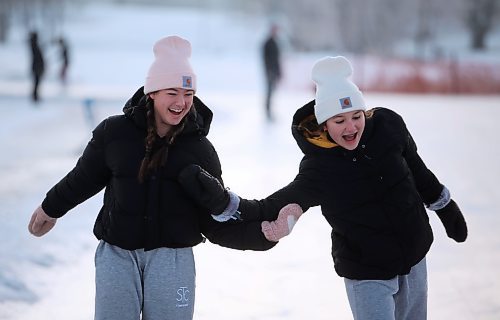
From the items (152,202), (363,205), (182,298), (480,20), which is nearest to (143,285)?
(182,298)

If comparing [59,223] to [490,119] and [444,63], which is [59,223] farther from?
[444,63]

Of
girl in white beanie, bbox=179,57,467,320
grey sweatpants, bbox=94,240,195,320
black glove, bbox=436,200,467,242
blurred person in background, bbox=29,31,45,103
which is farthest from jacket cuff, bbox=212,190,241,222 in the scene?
blurred person in background, bbox=29,31,45,103

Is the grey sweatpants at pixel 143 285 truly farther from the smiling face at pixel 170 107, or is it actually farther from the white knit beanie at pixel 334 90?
the white knit beanie at pixel 334 90

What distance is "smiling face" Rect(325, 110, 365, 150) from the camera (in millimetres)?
2787

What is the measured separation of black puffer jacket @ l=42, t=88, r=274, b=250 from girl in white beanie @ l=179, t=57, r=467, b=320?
12 cm

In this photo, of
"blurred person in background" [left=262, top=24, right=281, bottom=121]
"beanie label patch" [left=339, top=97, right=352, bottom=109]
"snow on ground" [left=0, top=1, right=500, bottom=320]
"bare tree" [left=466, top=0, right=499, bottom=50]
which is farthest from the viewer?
"bare tree" [left=466, top=0, right=499, bottom=50]

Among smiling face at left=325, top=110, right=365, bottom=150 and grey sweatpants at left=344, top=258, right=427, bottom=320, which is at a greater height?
smiling face at left=325, top=110, right=365, bottom=150

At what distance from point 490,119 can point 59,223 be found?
1080 cm

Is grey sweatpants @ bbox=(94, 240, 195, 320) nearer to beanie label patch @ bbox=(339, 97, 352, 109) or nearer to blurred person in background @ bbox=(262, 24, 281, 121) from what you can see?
beanie label patch @ bbox=(339, 97, 352, 109)

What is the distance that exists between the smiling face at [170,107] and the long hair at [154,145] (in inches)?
0.9

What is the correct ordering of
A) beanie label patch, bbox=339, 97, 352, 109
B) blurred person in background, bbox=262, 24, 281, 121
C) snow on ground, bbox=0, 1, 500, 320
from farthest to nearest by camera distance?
blurred person in background, bbox=262, 24, 281, 121
snow on ground, bbox=0, 1, 500, 320
beanie label patch, bbox=339, 97, 352, 109

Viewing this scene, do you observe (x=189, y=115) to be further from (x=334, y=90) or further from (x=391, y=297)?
(x=391, y=297)

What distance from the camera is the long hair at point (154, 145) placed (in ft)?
8.58

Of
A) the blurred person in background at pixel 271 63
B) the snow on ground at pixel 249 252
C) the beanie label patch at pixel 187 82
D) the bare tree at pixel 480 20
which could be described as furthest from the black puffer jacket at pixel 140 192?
the bare tree at pixel 480 20
